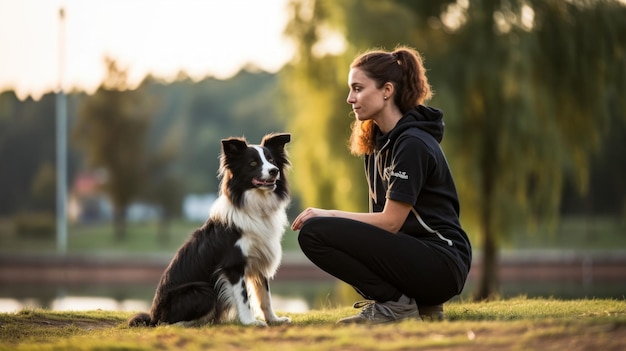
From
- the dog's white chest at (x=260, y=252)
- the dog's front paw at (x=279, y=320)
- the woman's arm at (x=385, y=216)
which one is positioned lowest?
the dog's front paw at (x=279, y=320)

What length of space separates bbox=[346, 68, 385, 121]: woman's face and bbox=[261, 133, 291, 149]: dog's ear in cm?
93

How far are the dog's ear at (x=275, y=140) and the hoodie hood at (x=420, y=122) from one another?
102 cm

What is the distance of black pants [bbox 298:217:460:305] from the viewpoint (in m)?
4.94

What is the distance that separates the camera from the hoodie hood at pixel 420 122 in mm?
5027

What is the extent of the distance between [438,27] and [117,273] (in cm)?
1752

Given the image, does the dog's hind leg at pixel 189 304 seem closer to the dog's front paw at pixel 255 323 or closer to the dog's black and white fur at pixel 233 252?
the dog's black and white fur at pixel 233 252

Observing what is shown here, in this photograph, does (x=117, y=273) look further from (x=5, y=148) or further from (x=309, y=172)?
(x=5, y=148)

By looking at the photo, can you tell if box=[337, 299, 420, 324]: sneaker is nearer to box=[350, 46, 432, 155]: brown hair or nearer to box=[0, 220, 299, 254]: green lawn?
box=[350, 46, 432, 155]: brown hair

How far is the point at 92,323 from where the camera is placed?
635cm

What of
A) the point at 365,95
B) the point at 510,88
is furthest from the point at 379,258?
the point at 510,88

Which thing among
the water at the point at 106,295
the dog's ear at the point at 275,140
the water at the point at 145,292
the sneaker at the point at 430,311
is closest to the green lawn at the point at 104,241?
the water at the point at 106,295

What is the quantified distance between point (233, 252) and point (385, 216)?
1.19 m

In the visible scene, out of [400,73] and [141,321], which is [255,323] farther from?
[400,73]

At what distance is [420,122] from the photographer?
503 centimetres
